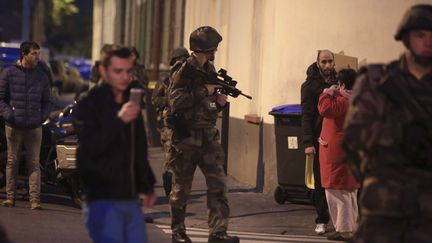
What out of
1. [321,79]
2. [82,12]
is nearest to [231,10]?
[321,79]

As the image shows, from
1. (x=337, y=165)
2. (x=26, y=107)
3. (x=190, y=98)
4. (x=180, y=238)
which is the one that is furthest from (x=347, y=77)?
(x=26, y=107)

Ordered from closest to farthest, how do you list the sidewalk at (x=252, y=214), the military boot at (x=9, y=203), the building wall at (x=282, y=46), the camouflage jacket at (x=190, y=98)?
the camouflage jacket at (x=190, y=98)
the sidewalk at (x=252, y=214)
the military boot at (x=9, y=203)
the building wall at (x=282, y=46)

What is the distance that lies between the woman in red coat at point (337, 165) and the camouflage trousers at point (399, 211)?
14.5 ft

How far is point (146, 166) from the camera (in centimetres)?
678

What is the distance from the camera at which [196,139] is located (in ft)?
32.8

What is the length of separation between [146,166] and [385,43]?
734 cm

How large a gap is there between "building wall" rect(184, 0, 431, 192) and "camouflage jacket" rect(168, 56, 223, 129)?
4.06 metres

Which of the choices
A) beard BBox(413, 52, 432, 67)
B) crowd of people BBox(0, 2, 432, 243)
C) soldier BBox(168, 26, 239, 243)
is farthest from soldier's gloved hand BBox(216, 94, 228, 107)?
beard BBox(413, 52, 432, 67)

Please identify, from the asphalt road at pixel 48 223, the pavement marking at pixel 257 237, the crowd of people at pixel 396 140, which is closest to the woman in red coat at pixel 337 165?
the pavement marking at pixel 257 237

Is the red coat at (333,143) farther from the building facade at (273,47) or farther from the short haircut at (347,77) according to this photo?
the building facade at (273,47)

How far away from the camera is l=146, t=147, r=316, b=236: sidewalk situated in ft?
39.3

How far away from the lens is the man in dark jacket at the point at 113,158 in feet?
21.5

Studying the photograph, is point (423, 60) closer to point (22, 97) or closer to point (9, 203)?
point (22, 97)

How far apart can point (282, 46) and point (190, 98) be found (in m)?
4.57
